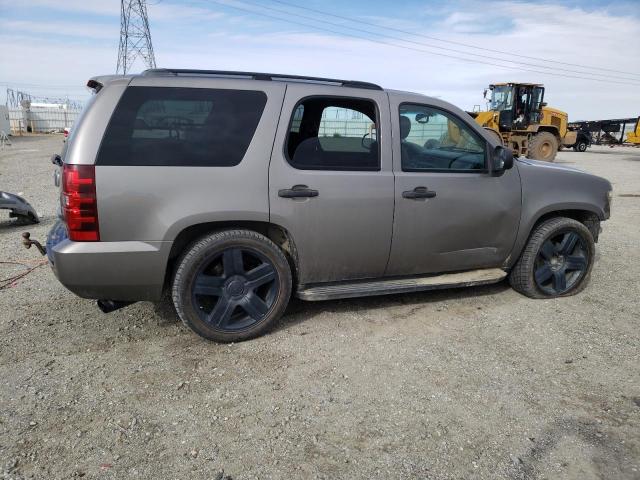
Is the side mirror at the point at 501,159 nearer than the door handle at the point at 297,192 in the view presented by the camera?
No

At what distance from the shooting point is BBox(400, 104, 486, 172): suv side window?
374 centimetres

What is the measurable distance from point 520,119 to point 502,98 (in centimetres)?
114

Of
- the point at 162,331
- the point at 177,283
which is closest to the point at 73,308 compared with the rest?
the point at 162,331

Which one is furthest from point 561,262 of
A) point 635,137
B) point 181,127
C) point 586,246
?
point 635,137

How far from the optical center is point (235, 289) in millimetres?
3406

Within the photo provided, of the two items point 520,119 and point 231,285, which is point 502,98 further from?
point 231,285

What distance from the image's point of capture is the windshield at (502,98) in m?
18.4

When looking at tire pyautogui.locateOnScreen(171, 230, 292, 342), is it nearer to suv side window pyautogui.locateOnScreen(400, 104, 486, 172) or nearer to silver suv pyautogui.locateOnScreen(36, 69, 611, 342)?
silver suv pyautogui.locateOnScreen(36, 69, 611, 342)

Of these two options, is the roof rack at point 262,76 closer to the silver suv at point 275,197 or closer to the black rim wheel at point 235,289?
the silver suv at point 275,197

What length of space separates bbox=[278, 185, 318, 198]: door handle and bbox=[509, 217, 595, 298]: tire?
2.21 metres

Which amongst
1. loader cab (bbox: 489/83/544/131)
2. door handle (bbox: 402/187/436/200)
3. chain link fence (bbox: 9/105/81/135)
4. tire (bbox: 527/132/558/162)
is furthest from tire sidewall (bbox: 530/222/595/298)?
chain link fence (bbox: 9/105/81/135)

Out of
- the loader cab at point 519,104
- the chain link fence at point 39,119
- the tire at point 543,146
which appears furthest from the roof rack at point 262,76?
the chain link fence at point 39,119

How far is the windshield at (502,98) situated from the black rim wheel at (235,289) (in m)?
17.7

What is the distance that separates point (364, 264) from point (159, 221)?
157cm
